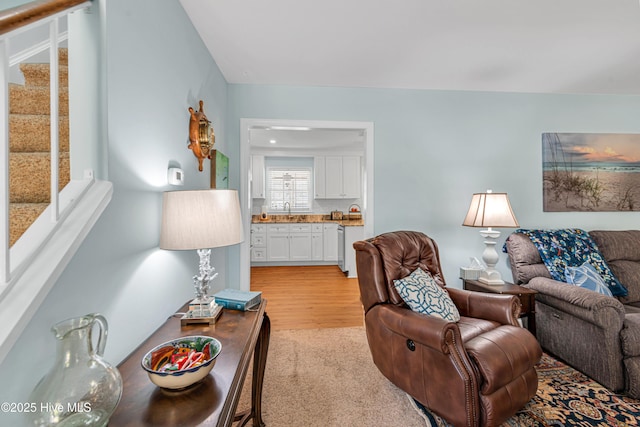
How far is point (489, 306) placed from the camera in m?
1.93

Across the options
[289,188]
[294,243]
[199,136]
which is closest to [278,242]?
[294,243]

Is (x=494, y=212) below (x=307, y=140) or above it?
below

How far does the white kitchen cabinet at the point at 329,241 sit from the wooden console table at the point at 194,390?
450 centimetres

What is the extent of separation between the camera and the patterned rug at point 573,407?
162 cm

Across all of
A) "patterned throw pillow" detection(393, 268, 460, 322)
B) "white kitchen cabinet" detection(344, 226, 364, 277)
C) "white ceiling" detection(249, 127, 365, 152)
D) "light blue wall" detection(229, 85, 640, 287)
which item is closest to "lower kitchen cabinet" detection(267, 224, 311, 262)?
"white kitchen cabinet" detection(344, 226, 364, 277)

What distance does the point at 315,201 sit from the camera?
643 centimetres

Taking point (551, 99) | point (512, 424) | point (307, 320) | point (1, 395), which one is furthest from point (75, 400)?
point (551, 99)

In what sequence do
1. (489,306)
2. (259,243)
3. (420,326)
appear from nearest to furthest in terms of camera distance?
(420,326)
(489,306)
(259,243)

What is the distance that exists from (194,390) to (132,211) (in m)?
0.77

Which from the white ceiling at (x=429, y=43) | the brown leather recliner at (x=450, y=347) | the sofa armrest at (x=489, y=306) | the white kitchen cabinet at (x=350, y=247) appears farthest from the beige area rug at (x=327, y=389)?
the white ceiling at (x=429, y=43)

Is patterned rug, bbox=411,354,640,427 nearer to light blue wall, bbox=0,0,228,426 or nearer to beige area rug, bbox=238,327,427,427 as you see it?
beige area rug, bbox=238,327,427,427

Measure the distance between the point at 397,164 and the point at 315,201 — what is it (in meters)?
3.49

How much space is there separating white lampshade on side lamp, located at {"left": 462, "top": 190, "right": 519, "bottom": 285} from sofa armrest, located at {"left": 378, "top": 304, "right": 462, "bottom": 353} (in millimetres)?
1246

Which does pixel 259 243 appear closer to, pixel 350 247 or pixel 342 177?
pixel 350 247
